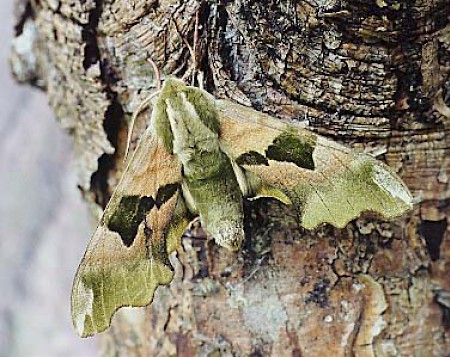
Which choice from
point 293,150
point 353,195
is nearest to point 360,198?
point 353,195

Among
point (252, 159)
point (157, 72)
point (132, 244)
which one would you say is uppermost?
point (157, 72)

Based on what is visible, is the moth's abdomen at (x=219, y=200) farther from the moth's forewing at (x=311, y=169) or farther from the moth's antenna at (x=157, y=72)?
the moth's antenna at (x=157, y=72)

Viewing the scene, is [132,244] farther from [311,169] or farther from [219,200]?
[311,169]

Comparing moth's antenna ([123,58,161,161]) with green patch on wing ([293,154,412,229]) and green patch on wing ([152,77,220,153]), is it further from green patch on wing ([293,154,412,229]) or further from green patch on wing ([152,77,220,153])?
green patch on wing ([293,154,412,229])

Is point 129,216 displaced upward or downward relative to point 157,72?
downward

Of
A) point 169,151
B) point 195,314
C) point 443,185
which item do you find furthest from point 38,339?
point 443,185

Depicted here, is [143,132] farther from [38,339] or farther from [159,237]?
[38,339]

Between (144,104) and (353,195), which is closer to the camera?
(353,195)
